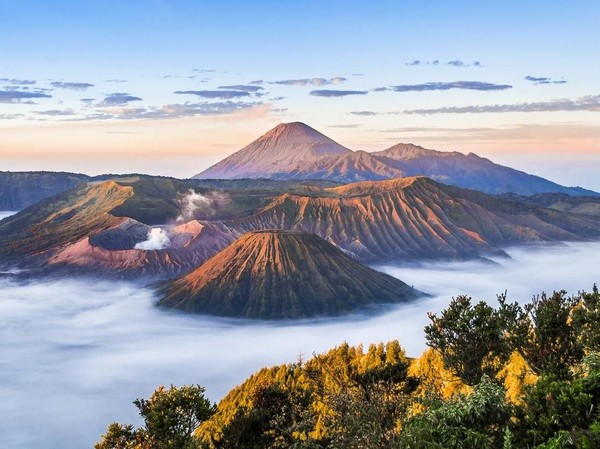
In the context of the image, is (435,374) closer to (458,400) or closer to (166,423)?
(458,400)

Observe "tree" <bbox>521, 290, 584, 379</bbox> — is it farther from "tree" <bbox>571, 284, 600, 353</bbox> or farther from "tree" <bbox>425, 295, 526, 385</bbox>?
"tree" <bbox>425, 295, 526, 385</bbox>

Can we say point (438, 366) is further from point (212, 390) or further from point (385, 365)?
point (212, 390)

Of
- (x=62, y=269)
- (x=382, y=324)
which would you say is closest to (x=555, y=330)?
(x=382, y=324)

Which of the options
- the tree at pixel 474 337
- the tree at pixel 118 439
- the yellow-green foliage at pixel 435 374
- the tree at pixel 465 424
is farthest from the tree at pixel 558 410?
the tree at pixel 118 439

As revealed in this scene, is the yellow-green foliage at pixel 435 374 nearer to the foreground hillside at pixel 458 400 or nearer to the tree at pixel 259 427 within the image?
the foreground hillside at pixel 458 400

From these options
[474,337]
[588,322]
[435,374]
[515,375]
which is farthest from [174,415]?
[588,322]

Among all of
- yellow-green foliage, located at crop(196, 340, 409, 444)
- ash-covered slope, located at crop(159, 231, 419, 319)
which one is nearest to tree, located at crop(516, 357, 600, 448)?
yellow-green foliage, located at crop(196, 340, 409, 444)
